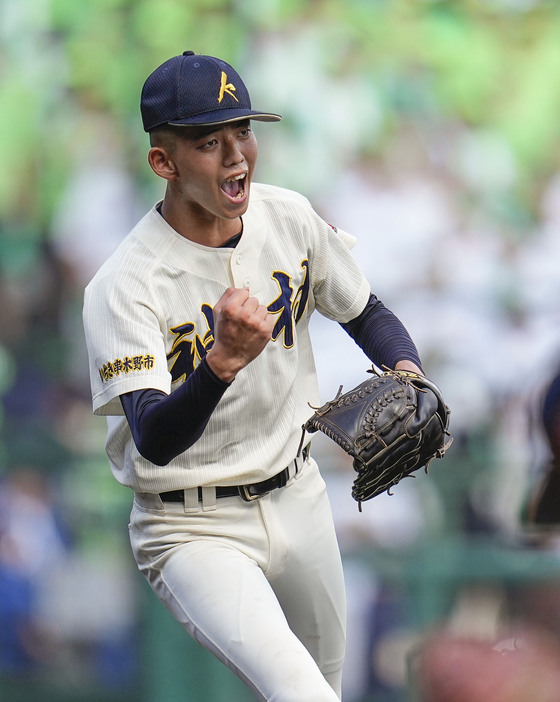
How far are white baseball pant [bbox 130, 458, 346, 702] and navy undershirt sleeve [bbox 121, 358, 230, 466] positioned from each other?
27 cm

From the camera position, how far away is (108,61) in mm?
4758

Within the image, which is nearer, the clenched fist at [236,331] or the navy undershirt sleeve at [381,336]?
the clenched fist at [236,331]

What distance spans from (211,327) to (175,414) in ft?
1.00

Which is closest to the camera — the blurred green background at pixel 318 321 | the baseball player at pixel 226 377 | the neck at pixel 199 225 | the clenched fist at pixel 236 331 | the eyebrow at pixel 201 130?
the clenched fist at pixel 236 331


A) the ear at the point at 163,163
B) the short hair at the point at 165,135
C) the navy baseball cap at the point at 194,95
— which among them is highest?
the navy baseball cap at the point at 194,95

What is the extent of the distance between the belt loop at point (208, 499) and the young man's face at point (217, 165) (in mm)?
551

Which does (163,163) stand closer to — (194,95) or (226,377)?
(194,95)

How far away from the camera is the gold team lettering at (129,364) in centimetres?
212

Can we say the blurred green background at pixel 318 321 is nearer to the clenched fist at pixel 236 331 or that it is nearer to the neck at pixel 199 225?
the neck at pixel 199 225

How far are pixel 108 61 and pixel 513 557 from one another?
264 cm

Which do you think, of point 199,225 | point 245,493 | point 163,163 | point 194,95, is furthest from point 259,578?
point 194,95

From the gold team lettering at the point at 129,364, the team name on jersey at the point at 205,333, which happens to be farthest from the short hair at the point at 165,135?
the gold team lettering at the point at 129,364

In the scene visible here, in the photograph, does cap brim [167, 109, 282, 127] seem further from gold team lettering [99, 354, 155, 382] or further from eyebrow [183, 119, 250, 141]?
gold team lettering [99, 354, 155, 382]

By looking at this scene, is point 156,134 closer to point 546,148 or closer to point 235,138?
point 235,138
